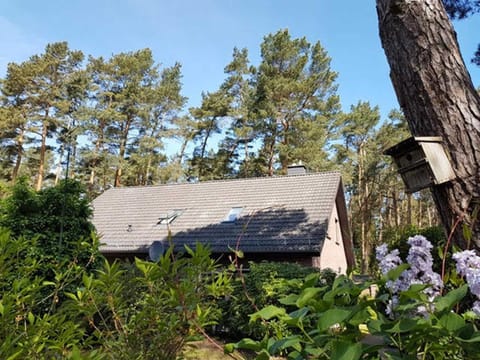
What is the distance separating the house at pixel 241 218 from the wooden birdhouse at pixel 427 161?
6.71 metres

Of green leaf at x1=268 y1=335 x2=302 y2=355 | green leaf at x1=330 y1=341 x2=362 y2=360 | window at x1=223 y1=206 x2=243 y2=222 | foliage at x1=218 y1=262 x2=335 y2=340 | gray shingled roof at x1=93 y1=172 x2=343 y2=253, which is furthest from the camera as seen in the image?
window at x1=223 y1=206 x2=243 y2=222

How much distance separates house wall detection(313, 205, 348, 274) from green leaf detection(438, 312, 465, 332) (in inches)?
367

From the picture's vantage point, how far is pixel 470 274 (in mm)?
956

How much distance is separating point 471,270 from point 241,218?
10.7 metres

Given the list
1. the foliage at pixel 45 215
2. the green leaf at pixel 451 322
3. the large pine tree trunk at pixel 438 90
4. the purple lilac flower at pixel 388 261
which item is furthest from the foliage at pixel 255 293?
the green leaf at pixel 451 322

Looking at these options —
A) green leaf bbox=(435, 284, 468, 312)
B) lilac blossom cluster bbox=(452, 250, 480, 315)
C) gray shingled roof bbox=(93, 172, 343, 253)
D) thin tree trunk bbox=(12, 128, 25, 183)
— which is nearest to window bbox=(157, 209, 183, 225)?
gray shingled roof bbox=(93, 172, 343, 253)

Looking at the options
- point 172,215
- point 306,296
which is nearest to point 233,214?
point 172,215

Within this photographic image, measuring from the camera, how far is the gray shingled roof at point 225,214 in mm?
10148

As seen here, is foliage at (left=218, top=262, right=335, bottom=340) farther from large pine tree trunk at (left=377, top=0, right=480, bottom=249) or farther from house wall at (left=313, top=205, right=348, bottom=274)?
large pine tree trunk at (left=377, top=0, right=480, bottom=249)

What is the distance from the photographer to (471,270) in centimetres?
97

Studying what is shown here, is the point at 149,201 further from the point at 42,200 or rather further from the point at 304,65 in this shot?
the point at 304,65

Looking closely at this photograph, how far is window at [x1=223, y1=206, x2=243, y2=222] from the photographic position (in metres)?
11.7

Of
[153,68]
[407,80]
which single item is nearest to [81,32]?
[407,80]

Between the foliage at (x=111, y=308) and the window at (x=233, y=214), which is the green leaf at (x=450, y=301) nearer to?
the foliage at (x=111, y=308)
